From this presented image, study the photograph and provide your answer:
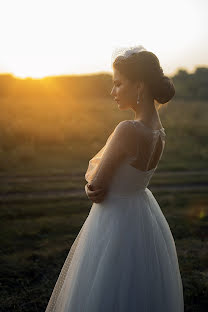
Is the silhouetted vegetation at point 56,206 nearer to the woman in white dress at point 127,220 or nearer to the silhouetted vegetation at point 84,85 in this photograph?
the woman in white dress at point 127,220

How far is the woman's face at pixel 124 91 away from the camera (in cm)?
241

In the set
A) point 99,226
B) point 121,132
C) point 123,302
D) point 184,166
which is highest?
point 121,132

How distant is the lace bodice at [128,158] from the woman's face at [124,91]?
238 mm

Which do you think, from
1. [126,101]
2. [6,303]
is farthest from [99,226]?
[6,303]

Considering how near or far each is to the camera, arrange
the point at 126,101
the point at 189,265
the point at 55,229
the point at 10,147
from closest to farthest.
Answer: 1. the point at 126,101
2. the point at 189,265
3. the point at 55,229
4. the point at 10,147

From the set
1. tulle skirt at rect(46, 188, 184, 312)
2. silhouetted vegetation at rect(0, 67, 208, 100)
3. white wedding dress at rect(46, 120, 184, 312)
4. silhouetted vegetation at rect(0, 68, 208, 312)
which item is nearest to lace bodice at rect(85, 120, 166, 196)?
white wedding dress at rect(46, 120, 184, 312)

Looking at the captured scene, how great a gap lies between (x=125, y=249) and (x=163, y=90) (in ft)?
3.84

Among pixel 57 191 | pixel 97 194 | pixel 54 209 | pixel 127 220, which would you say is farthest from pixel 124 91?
pixel 57 191

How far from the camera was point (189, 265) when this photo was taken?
534 centimetres

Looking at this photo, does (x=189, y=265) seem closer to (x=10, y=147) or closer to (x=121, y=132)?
(x=121, y=132)

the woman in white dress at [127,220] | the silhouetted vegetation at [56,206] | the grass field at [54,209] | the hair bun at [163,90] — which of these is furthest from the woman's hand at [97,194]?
the grass field at [54,209]

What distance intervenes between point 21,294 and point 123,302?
96.1 inches

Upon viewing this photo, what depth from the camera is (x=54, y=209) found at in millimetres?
7824

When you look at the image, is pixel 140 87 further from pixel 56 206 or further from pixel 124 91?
pixel 56 206
